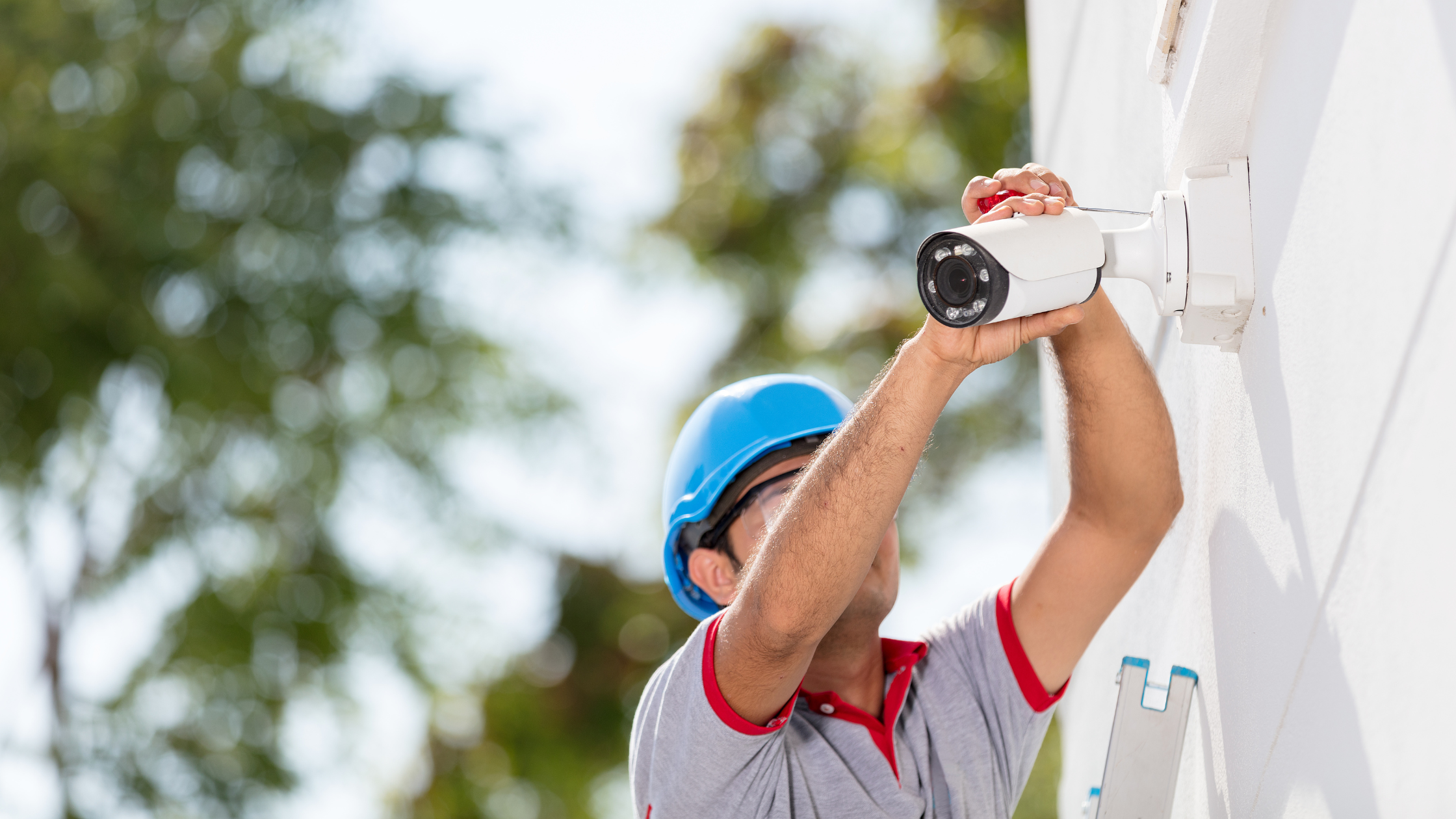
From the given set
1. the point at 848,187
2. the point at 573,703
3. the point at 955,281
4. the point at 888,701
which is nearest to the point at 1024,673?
the point at 888,701

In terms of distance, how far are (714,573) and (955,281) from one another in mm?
1142

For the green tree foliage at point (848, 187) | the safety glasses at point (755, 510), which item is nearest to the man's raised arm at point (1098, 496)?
the safety glasses at point (755, 510)

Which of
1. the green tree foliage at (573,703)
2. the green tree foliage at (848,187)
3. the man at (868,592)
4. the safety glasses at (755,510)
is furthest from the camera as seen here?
the green tree foliage at (573,703)

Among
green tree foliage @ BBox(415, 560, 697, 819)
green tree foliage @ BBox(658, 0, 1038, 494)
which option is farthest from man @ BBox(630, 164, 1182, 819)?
green tree foliage @ BBox(415, 560, 697, 819)

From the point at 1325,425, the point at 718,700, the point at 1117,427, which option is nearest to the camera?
the point at 1325,425

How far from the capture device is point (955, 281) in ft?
4.65

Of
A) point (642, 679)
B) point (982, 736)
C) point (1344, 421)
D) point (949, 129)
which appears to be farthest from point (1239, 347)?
point (642, 679)

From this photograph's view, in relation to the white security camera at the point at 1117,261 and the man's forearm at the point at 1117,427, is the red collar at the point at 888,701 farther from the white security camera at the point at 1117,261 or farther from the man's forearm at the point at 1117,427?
the white security camera at the point at 1117,261

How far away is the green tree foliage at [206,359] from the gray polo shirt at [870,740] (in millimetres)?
10918

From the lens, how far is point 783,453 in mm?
2361

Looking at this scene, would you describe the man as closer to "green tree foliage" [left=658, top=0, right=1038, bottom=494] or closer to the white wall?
the white wall

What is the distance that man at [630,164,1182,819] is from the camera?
62.0 inches

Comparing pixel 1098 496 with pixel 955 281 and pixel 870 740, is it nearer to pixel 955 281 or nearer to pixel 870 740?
pixel 870 740

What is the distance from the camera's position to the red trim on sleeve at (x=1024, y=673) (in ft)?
7.13
